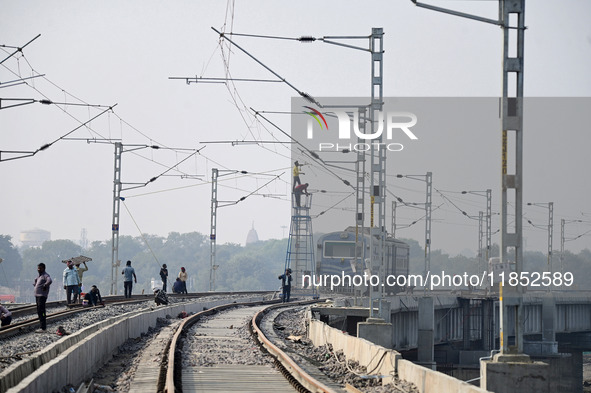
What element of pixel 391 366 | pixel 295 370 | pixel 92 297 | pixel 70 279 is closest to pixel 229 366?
pixel 295 370

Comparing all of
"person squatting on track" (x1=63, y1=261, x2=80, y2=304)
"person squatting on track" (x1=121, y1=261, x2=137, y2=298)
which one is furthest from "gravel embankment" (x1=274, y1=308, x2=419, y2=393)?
"person squatting on track" (x1=121, y1=261, x2=137, y2=298)

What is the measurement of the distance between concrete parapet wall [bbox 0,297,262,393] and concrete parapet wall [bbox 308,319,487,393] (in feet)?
15.3

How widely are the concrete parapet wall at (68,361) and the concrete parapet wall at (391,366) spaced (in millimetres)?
4666

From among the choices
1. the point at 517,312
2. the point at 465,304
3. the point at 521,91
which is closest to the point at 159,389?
the point at 517,312

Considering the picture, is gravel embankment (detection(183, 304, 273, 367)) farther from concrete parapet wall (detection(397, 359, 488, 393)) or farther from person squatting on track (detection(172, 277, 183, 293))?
person squatting on track (detection(172, 277, 183, 293))

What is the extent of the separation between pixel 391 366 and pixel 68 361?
15.9 feet

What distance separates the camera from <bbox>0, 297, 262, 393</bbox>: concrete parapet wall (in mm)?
10312

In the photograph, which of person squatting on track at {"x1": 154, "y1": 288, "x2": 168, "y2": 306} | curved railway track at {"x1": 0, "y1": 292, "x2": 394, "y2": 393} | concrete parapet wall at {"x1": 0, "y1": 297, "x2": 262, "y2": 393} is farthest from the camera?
person squatting on track at {"x1": 154, "y1": 288, "x2": 168, "y2": 306}

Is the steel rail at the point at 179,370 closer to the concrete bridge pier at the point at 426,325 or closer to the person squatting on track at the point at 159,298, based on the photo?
the person squatting on track at the point at 159,298

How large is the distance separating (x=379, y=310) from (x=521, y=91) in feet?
35.3

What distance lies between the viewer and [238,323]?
98.5ft

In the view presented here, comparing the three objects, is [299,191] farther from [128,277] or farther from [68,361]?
[68,361]

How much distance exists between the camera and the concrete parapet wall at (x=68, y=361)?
1031 cm

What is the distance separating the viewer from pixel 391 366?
555 inches
